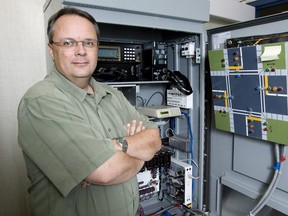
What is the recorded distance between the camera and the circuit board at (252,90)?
4.06ft

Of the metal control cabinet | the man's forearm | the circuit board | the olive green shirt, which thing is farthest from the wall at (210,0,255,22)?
the man's forearm

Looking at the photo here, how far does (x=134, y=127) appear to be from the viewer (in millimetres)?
1163

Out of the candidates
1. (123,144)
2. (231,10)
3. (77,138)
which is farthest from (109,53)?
(231,10)

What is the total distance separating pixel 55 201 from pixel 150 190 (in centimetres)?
107

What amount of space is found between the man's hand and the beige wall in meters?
0.99

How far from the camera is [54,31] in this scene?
101 cm

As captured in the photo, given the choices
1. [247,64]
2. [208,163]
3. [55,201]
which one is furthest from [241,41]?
[55,201]

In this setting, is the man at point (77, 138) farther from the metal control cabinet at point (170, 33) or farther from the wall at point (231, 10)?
the wall at point (231, 10)

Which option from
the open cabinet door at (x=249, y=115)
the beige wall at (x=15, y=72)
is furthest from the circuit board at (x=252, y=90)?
the beige wall at (x=15, y=72)

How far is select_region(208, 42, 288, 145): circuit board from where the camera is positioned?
1237mm

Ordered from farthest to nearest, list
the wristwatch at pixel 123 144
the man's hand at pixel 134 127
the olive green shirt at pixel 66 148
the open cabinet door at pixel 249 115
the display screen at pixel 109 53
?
the display screen at pixel 109 53 → the open cabinet door at pixel 249 115 → the man's hand at pixel 134 127 → the wristwatch at pixel 123 144 → the olive green shirt at pixel 66 148

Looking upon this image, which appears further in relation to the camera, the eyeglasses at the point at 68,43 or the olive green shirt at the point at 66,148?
the eyeglasses at the point at 68,43

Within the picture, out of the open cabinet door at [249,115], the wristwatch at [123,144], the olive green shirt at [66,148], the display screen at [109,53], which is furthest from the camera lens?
the display screen at [109,53]

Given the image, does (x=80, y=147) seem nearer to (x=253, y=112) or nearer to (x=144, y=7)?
(x=144, y=7)
